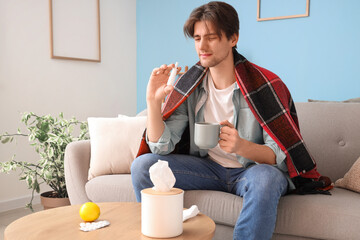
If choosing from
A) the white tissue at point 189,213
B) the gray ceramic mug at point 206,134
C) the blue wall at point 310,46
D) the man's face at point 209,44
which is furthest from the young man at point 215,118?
the blue wall at point 310,46

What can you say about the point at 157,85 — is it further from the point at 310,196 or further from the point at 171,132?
the point at 310,196

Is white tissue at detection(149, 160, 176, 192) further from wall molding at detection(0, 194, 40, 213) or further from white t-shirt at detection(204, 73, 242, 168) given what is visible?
wall molding at detection(0, 194, 40, 213)

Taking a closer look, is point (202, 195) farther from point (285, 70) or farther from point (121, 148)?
point (285, 70)

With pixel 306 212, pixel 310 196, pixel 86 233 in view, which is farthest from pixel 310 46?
pixel 86 233

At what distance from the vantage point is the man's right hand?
1.56 m

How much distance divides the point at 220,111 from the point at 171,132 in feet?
0.82

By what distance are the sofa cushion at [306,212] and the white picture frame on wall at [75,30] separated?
2038 millimetres

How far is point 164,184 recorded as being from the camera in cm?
99

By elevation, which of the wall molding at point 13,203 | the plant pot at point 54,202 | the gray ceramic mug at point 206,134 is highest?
the gray ceramic mug at point 206,134

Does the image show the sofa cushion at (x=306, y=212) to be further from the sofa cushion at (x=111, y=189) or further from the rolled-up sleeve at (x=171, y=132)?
the sofa cushion at (x=111, y=189)

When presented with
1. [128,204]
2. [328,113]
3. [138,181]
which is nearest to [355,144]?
[328,113]

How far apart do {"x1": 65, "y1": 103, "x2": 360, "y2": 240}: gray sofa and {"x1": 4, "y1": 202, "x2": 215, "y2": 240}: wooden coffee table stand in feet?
1.49

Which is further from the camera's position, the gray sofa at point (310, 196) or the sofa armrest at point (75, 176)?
the sofa armrest at point (75, 176)

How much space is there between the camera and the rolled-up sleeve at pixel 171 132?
1640 mm
